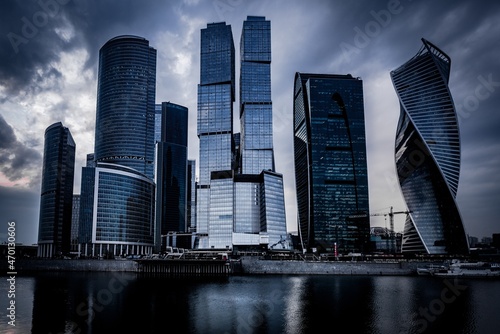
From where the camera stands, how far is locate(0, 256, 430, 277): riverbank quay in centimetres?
16925

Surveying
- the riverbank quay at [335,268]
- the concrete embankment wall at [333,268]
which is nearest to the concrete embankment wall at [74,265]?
the riverbank quay at [335,268]

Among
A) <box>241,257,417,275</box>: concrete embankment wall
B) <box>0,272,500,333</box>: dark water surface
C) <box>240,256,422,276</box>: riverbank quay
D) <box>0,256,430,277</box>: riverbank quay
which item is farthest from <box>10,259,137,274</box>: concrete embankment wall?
<box>0,272,500,333</box>: dark water surface

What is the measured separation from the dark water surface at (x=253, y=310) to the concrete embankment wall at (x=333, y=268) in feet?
187

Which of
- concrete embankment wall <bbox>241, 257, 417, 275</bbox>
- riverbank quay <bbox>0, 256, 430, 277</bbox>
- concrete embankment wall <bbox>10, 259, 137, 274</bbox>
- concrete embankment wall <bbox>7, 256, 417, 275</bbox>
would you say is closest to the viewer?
concrete embankment wall <bbox>241, 257, 417, 275</bbox>

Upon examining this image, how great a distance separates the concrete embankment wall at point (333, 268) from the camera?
16825 cm

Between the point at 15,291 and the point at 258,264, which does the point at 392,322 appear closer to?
the point at 15,291

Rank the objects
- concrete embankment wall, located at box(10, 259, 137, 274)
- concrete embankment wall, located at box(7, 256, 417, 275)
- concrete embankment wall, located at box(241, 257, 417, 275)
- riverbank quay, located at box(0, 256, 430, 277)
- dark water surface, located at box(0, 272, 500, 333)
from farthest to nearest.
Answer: concrete embankment wall, located at box(10, 259, 137, 274) < riverbank quay, located at box(0, 256, 430, 277) < concrete embankment wall, located at box(7, 256, 417, 275) < concrete embankment wall, located at box(241, 257, 417, 275) < dark water surface, located at box(0, 272, 500, 333)

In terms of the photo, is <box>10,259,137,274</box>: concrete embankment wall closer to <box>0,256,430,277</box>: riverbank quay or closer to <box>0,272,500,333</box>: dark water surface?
<box>0,256,430,277</box>: riverbank quay

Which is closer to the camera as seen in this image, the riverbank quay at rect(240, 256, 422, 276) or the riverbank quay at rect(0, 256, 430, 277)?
the riverbank quay at rect(240, 256, 422, 276)

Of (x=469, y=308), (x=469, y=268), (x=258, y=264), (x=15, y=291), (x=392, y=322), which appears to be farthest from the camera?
(x=258, y=264)

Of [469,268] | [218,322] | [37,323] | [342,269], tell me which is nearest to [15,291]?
[37,323]

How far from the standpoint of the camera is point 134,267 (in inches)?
7229

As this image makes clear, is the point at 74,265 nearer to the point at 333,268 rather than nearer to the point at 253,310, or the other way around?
the point at 333,268

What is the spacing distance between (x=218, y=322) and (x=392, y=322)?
28769 mm
